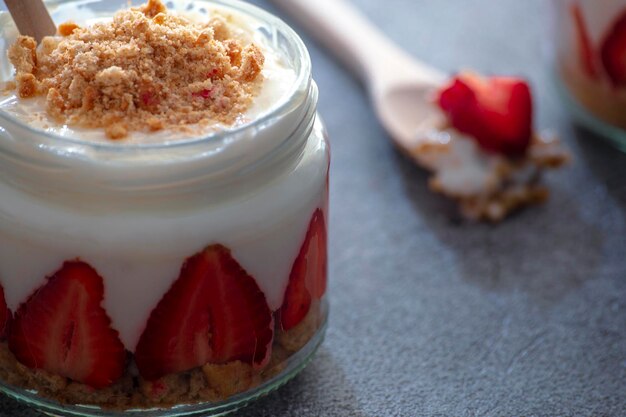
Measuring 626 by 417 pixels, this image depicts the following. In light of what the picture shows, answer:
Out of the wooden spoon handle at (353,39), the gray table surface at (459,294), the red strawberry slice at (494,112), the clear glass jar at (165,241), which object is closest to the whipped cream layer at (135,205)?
the clear glass jar at (165,241)

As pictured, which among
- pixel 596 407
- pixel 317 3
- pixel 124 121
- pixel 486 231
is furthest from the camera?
pixel 317 3

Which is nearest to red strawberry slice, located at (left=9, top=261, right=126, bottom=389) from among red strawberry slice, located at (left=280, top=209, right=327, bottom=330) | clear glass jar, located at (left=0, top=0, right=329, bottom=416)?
clear glass jar, located at (left=0, top=0, right=329, bottom=416)

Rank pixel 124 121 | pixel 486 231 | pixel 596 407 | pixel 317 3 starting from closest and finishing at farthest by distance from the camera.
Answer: pixel 124 121
pixel 596 407
pixel 486 231
pixel 317 3

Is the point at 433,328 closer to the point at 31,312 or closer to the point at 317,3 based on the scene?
the point at 31,312

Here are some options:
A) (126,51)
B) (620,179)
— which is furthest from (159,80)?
(620,179)

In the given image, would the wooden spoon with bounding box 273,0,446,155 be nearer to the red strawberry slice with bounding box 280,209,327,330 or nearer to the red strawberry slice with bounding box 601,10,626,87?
the red strawberry slice with bounding box 601,10,626,87

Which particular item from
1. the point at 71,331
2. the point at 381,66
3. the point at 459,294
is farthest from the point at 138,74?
the point at 381,66
